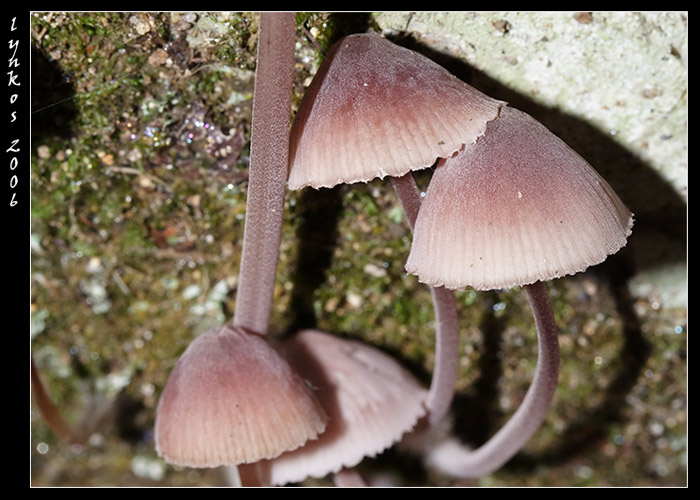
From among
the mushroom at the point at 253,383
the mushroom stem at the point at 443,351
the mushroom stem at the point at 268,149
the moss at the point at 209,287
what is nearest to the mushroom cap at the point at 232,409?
the mushroom at the point at 253,383

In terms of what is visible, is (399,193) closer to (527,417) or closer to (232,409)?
(232,409)

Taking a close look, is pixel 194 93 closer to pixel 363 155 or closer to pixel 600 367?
pixel 363 155

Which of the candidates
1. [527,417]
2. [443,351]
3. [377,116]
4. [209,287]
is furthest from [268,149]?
[527,417]

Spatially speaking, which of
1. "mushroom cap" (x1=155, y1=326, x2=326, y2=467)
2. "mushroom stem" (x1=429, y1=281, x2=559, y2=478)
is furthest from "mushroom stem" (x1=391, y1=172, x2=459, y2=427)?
"mushroom cap" (x1=155, y1=326, x2=326, y2=467)

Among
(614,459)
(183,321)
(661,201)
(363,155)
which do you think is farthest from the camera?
(614,459)

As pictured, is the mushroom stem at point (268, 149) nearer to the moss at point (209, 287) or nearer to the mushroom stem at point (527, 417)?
the moss at point (209, 287)

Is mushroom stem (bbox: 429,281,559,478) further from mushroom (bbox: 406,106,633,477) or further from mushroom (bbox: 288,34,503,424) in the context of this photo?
mushroom (bbox: 288,34,503,424)
